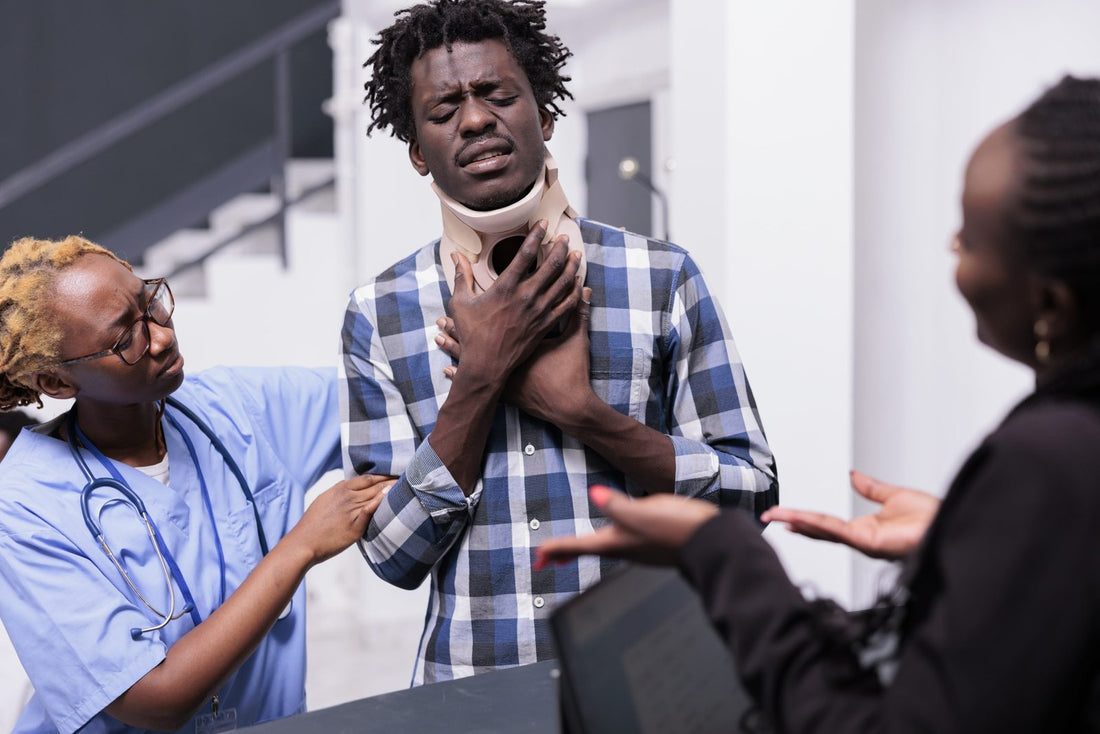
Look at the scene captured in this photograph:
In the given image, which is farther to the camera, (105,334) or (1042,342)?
(105,334)

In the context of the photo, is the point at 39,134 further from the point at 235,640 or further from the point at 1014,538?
the point at 1014,538

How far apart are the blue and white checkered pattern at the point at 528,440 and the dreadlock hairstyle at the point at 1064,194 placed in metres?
0.65

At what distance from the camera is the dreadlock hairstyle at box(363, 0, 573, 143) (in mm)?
1214

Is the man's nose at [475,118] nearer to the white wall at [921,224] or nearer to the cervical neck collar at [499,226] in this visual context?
the cervical neck collar at [499,226]

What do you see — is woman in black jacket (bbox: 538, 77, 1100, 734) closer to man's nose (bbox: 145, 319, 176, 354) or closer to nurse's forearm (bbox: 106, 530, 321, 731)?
nurse's forearm (bbox: 106, 530, 321, 731)

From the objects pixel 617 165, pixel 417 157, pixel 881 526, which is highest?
pixel 617 165

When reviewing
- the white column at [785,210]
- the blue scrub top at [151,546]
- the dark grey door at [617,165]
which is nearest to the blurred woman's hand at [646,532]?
the blue scrub top at [151,546]

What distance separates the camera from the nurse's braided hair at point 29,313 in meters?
1.26

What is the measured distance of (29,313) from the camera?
4.13 ft

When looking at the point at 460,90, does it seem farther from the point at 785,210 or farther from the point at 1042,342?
the point at 785,210

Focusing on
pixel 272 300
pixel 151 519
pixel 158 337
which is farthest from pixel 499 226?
pixel 272 300

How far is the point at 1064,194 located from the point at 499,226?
0.76m

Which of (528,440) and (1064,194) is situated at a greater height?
(1064,194)

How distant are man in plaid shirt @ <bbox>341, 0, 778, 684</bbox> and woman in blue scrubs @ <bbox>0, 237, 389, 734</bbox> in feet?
0.41
